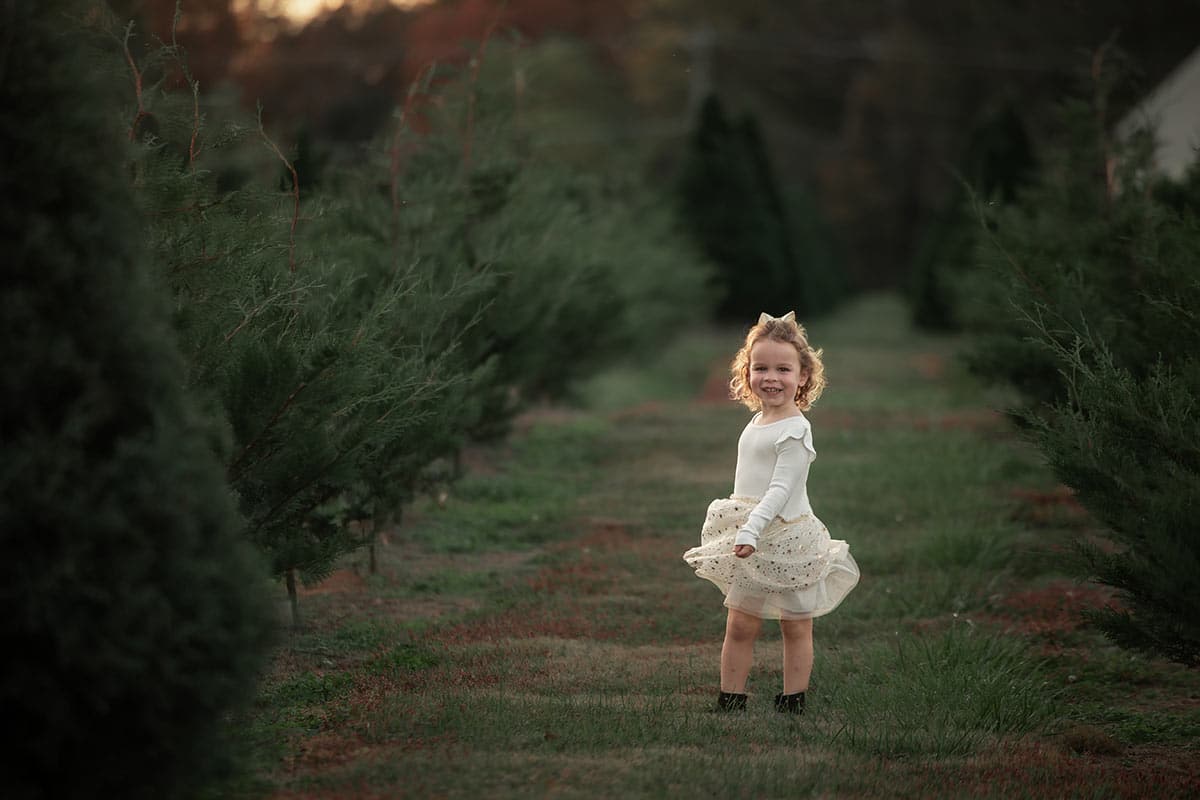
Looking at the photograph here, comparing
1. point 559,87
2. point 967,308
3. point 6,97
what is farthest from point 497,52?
point 559,87

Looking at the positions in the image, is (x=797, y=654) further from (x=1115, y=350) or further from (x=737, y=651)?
(x=1115, y=350)

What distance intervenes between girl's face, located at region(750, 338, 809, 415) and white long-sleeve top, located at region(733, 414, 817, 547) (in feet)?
0.30

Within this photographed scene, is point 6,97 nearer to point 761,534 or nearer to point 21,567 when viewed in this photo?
point 21,567

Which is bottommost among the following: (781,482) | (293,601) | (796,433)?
(293,601)

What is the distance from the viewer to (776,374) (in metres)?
5.26

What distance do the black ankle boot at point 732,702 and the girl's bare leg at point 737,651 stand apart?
19 mm

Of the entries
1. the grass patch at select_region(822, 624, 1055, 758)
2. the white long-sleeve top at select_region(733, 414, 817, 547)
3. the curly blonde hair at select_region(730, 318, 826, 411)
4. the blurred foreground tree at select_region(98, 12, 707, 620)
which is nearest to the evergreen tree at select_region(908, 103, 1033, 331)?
the blurred foreground tree at select_region(98, 12, 707, 620)

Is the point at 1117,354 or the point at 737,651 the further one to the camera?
the point at 1117,354

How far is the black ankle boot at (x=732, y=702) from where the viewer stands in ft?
17.2

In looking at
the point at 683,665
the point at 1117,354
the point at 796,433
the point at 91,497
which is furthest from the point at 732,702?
the point at 1117,354

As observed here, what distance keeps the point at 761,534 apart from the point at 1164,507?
144cm

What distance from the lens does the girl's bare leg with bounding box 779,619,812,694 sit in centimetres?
523

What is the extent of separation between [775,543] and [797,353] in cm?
76

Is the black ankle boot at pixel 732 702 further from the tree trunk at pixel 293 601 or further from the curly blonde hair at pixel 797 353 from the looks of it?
the tree trunk at pixel 293 601
